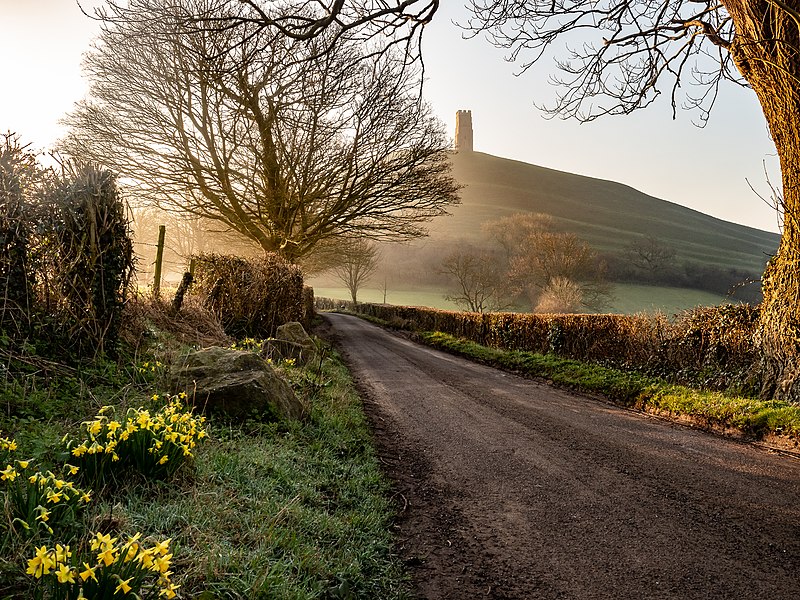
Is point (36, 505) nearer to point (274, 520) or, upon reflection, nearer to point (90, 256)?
point (274, 520)

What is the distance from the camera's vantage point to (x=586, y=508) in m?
4.51

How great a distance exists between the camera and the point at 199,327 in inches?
408

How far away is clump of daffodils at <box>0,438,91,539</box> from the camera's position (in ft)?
8.53

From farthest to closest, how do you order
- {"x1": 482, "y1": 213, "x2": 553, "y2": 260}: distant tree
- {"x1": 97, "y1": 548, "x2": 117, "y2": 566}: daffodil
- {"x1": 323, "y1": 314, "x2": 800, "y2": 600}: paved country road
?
{"x1": 482, "y1": 213, "x2": 553, "y2": 260}: distant tree, {"x1": 323, "y1": 314, "x2": 800, "y2": 600}: paved country road, {"x1": 97, "y1": 548, "x2": 117, "y2": 566}: daffodil

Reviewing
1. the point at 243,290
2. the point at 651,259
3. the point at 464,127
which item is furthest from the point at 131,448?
the point at 464,127

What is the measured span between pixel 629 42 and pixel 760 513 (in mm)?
9203

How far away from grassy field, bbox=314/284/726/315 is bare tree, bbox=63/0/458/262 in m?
38.2

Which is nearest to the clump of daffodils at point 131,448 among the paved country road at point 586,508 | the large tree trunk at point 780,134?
the paved country road at point 586,508

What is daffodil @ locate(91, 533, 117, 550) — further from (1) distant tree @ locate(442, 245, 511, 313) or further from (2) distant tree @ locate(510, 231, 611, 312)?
(1) distant tree @ locate(442, 245, 511, 313)

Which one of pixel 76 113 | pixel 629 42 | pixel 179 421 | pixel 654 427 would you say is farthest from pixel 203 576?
pixel 76 113

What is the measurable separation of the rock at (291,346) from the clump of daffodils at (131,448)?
6.27 metres

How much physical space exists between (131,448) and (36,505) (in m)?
→ 0.98

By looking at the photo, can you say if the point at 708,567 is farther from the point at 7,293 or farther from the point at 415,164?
the point at 415,164

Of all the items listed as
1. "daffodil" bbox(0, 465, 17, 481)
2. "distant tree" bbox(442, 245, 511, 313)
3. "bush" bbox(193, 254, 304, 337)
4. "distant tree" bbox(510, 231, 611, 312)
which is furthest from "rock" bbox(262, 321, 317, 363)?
"distant tree" bbox(442, 245, 511, 313)
